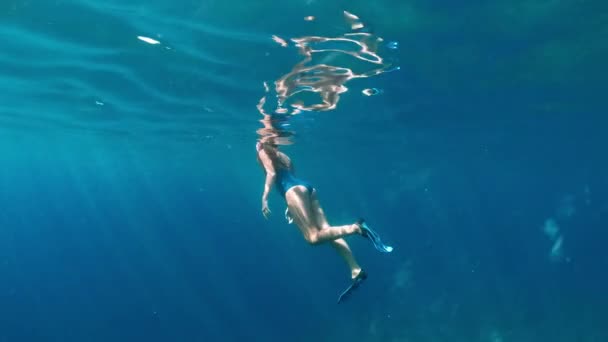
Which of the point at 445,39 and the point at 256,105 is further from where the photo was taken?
the point at 256,105

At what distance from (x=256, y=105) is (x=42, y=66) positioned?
8.78 meters

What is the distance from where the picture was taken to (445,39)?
1323 cm

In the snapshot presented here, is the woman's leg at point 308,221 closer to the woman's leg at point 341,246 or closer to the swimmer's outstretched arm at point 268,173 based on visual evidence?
the woman's leg at point 341,246

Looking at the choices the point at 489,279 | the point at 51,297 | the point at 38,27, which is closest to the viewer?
the point at 38,27

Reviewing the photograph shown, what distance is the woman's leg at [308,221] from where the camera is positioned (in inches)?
324

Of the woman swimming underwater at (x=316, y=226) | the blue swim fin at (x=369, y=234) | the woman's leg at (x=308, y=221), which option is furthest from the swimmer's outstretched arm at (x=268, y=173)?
the blue swim fin at (x=369, y=234)

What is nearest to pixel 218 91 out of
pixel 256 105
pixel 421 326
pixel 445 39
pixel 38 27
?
pixel 256 105

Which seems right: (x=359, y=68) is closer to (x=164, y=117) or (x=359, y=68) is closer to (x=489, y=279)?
(x=164, y=117)

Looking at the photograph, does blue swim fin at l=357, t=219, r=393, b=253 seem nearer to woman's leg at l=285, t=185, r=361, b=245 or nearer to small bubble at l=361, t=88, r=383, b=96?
woman's leg at l=285, t=185, r=361, b=245

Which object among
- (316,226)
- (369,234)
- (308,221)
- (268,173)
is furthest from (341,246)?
(268,173)

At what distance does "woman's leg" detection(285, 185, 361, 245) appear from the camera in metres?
8.24

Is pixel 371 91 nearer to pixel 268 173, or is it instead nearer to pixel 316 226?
pixel 268 173

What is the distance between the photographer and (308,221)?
868 centimetres

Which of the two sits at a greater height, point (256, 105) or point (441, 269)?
point (256, 105)
